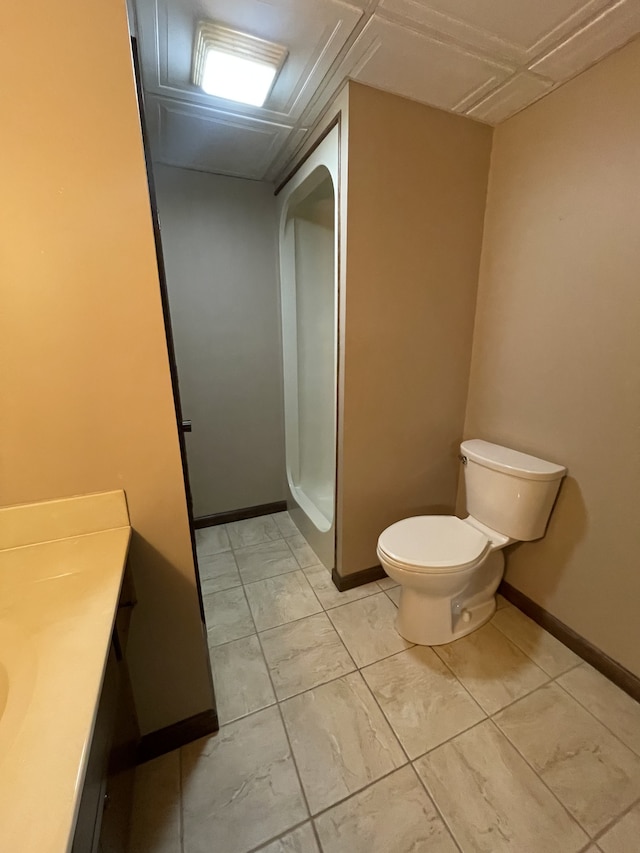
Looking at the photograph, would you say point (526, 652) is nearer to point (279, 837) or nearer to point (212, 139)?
point (279, 837)

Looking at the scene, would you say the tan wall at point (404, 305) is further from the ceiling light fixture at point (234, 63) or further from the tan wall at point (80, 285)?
the tan wall at point (80, 285)

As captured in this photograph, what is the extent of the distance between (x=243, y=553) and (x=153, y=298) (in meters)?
1.72

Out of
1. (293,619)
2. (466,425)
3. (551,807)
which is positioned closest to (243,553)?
(293,619)

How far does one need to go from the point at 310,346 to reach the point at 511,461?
4.44 ft

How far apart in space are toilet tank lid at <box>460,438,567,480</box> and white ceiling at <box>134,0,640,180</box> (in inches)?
55.0

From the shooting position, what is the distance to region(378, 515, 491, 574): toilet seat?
55.5 inches

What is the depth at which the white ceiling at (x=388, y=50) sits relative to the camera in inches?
39.8

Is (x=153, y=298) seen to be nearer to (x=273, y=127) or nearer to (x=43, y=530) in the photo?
(x=43, y=530)

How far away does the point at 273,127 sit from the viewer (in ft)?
5.21

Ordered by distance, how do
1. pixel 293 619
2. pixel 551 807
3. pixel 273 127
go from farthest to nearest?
pixel 293 619
pixel 273 127
pixel 551 807

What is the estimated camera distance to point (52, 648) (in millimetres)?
646

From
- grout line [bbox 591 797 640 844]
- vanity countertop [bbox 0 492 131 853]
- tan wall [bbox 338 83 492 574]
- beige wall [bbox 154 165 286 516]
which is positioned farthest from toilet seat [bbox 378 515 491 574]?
beige wall [bbox 154 165 286 516]

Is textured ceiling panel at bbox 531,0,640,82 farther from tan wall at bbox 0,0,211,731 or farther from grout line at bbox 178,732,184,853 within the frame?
grout line at bbox 178,732,184,853

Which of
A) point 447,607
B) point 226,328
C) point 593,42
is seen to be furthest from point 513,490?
point 226,328
